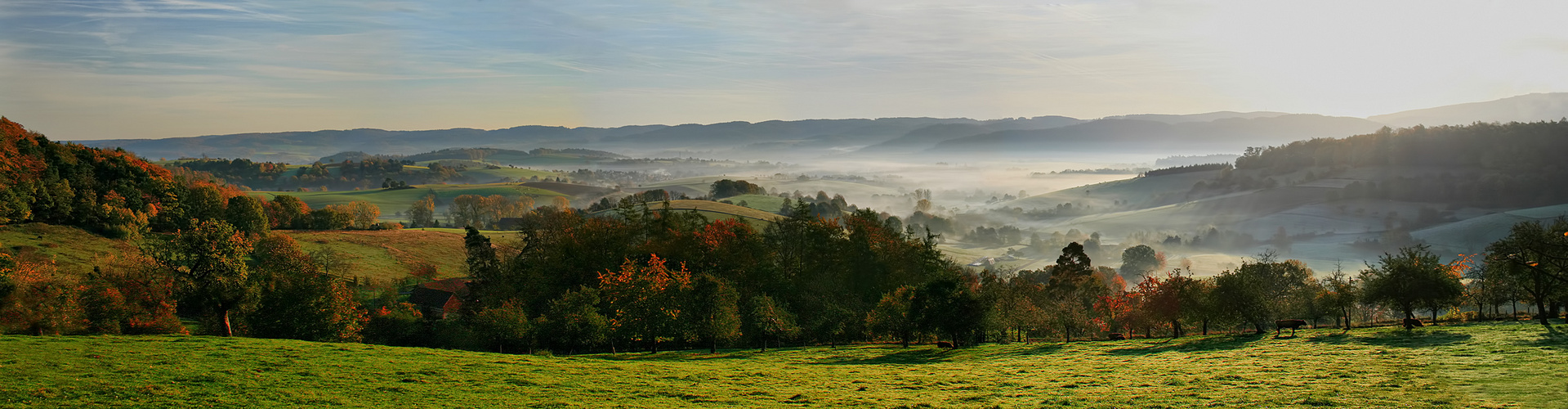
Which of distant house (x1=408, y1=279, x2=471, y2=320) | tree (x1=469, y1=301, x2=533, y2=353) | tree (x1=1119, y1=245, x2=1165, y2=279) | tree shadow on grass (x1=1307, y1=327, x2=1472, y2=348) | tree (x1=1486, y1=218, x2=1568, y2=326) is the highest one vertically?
tree (x1=1486, y1=218, x2=1568, y2=326)

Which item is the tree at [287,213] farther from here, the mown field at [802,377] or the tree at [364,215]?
the mown field at [802,377]

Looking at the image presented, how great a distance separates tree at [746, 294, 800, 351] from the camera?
5147cm

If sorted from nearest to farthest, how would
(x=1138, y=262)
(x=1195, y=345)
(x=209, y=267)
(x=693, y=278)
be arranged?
(x=1195, y=345), (x=209, y=267), (x=693, y=278), (x=1138, y=262)

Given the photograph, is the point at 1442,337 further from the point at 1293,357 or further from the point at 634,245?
the point at 634,245

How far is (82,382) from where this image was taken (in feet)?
75.5

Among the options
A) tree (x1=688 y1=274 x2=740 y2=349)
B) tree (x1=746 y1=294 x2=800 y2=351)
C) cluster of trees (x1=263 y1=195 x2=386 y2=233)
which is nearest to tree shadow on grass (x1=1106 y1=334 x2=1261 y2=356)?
tree (x1=746 y1=294 x2=800 y2=351)

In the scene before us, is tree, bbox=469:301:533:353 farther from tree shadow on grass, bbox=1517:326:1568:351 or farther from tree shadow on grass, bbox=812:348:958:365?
tree shadow on grass, bbox=1517:326:1568:351

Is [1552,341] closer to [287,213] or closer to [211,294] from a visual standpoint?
[211,294]

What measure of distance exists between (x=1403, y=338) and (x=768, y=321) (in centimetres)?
3607

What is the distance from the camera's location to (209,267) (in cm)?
5219

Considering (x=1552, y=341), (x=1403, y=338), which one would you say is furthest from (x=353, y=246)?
(x=1552, y=341)

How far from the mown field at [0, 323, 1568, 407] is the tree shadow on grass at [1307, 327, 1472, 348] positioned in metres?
0.13

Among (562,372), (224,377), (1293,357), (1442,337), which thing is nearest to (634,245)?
(562,372)

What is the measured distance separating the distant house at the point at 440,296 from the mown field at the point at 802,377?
44.8m
